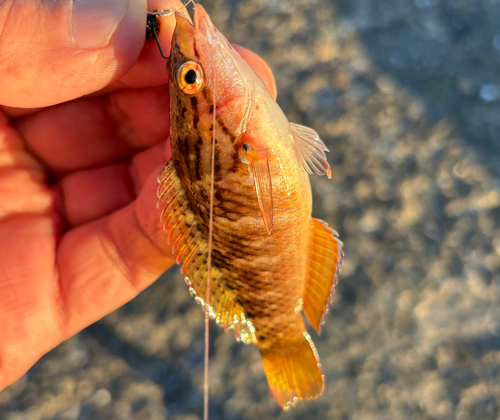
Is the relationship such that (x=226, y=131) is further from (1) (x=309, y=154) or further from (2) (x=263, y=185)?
(1) (x=309, y=154)

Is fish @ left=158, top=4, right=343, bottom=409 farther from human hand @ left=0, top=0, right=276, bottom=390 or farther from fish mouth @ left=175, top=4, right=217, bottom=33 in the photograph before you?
human hand @ left=0, top=0, right=276, bottom=390

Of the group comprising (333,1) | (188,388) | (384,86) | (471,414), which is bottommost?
(471,414)

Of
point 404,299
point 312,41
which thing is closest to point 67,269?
point 404,299

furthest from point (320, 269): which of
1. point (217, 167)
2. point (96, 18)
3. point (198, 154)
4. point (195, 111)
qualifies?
point (96, 18)

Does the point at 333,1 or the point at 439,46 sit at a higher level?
the point at 333,1

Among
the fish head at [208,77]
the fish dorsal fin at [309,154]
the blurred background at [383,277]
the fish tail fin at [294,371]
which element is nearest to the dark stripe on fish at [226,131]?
the fish head at [208,77]

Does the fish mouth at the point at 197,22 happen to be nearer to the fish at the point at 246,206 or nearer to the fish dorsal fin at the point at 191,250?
the fish at the point at 246,206

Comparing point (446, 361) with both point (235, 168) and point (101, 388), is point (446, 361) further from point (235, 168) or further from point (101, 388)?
point (101, 388)
